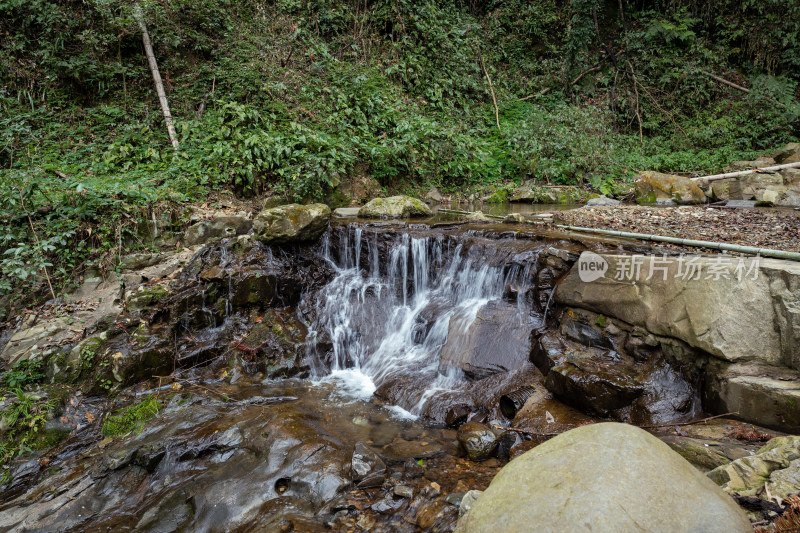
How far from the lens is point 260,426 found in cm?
414

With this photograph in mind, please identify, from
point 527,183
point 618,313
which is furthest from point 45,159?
point 527,183

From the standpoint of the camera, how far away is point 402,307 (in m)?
6.75

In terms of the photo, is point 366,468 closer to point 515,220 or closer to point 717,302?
point 717,302

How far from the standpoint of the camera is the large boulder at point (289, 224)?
699cm

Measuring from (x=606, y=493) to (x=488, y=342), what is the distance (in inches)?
135

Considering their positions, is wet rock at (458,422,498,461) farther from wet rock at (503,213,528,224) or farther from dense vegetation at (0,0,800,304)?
dense vegetation at (0,0,800,304)

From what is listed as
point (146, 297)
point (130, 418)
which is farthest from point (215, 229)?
point (130, 418)

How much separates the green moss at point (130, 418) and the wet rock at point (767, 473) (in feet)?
16.9

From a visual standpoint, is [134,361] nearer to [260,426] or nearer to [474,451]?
[260,426]

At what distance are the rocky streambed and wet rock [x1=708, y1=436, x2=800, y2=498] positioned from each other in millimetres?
17

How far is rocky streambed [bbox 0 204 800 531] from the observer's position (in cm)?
334

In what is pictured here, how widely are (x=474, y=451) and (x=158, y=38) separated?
12846 millimetres

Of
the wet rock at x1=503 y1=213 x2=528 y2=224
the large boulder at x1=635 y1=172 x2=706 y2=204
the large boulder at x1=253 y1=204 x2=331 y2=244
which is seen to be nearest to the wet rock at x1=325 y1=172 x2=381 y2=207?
the large boulder at x1=253 y1=204 x2=331 y2=244

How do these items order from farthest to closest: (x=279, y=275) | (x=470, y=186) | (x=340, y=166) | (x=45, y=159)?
(x=470, y=186) → (x=340, y=166) → (x=45, y=159) → (x=279, y=275)
